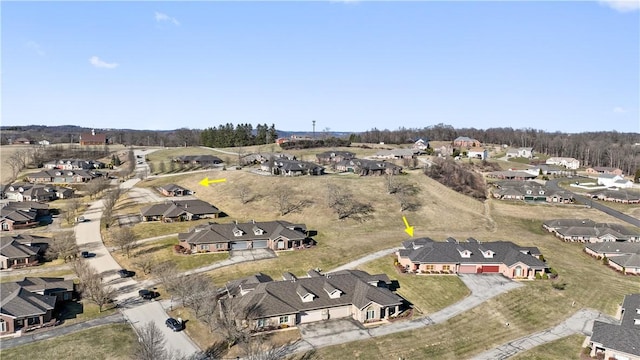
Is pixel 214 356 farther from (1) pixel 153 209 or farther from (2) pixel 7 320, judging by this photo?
(1) pixel 153 209

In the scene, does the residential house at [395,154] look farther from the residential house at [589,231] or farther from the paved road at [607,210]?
the residential house at [589,231]

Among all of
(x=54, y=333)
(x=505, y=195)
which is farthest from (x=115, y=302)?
(x=505, y=195)

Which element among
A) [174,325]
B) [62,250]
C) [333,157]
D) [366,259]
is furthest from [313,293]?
[333,157]

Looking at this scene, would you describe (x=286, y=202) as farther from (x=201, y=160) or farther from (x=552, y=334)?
(x=201, y=160)

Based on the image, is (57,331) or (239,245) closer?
(57,331)

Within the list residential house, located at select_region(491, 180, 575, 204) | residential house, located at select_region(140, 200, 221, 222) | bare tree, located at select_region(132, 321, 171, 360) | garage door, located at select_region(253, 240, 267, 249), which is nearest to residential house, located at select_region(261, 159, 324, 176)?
residential house, located at select_region(140, 200, 221, 222)

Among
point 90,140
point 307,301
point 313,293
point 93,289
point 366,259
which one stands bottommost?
point 366,259
